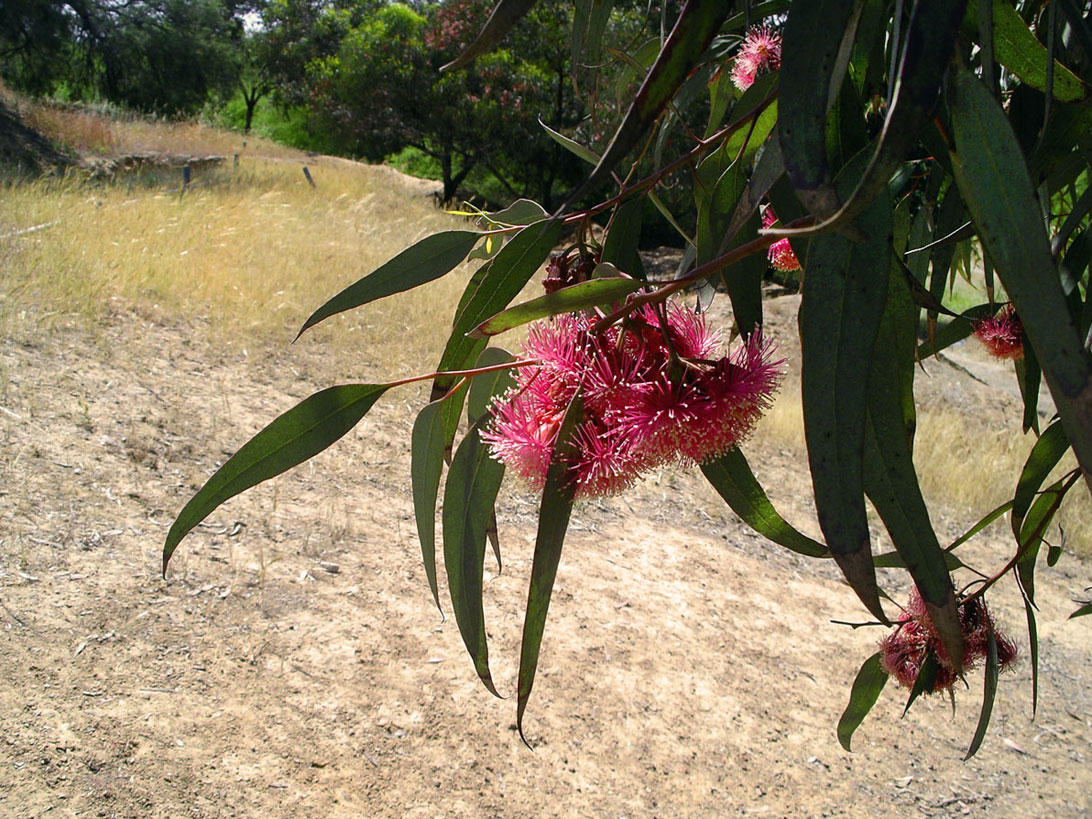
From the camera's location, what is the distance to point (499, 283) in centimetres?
69

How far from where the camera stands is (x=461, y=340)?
0.74 m

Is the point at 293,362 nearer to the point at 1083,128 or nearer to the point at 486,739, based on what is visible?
the point at 486,739

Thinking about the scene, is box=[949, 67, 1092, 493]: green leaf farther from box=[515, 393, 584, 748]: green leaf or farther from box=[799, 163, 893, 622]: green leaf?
box=[515, 393, 584, 748]: green leaf

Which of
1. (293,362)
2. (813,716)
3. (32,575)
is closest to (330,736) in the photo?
(32,575)

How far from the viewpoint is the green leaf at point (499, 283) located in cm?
65

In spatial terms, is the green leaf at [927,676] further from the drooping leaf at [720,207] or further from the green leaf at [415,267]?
the green leaf at [415,267]

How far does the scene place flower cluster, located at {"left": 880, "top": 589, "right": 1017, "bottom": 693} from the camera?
36.8 inches

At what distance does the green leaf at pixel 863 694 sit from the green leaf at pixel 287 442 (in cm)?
78

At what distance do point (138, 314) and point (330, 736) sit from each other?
9.05ft

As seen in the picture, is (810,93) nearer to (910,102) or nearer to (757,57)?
(910,102)

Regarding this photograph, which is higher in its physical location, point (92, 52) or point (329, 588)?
point (92, 52)

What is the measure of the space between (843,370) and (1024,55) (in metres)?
0.37

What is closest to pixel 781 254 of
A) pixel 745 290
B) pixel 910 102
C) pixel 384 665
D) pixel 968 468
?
pixel 745 290

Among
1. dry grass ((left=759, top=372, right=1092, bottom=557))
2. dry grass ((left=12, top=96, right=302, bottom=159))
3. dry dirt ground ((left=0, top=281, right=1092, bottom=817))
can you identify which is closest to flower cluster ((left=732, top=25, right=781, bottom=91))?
dry dirt ground ((left=0, top=281, right=1092, bottom=817))
